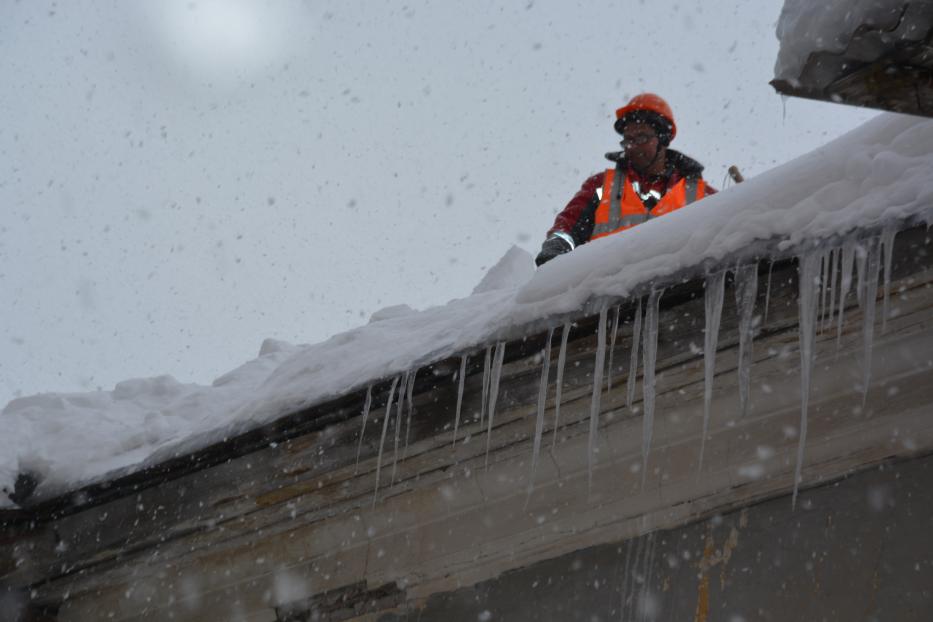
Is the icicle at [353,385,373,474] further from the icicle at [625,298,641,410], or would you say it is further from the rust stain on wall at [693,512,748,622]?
the rust stain on wall at [693,512,748,622]

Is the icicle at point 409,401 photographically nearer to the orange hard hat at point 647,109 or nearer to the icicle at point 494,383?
the icicle at point 494,383

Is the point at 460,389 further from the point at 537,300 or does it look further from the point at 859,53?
the point at 859,53

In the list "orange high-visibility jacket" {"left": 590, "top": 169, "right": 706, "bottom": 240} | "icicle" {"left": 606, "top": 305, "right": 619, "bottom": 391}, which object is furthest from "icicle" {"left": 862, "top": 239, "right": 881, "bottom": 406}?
"orange high-visibility jacket" {"left": 590, "top": 169, "right": 706, "bottom": 240}

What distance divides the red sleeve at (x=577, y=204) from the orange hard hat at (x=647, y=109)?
37 centimetres

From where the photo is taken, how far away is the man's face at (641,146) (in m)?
5.60

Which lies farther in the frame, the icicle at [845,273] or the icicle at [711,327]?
the icicle at [711,327]

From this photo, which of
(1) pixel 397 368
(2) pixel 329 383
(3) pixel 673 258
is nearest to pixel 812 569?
(3) pixel 673 258

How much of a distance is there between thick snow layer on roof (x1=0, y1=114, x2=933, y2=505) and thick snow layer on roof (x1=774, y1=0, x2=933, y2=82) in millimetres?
736

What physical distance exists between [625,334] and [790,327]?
0.45m

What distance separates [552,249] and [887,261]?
274 cm

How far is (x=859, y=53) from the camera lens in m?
1.59

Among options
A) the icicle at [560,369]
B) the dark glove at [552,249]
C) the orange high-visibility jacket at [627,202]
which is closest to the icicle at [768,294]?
the icicle at [560,369]

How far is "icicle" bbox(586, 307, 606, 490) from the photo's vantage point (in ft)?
8.91

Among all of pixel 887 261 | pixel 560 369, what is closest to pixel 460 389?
pixel 560 369
